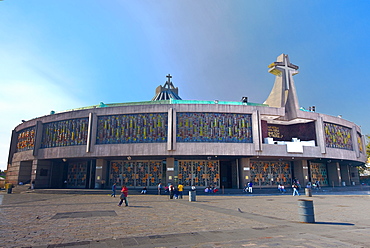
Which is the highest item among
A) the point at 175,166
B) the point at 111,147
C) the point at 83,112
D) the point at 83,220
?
the point at 83,112

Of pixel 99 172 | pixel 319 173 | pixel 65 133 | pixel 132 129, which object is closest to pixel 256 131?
pixel 132 129

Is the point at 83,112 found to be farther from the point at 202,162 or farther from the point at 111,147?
the point at 202,162

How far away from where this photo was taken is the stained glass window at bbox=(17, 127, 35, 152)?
39.4m

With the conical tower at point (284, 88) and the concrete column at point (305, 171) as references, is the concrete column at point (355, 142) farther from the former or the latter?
the conical tower at point (284, 88)

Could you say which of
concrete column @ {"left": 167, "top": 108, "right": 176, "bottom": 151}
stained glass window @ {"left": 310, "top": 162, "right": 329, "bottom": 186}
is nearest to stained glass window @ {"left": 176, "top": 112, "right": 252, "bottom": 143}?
concrete column @ {"left": 167, "top": 108, "right": 176, "bottom": 151}

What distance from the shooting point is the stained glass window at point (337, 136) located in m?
37.4

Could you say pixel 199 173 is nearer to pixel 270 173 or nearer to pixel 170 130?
pixel 170 130

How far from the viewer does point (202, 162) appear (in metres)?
35.6

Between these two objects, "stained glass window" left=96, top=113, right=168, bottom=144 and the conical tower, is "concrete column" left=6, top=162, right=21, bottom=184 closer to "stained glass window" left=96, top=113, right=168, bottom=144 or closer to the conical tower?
"stained glass window" left=96, top=113, right=168, bottom=144

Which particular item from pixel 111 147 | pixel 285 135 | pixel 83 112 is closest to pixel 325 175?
pixel 285 135

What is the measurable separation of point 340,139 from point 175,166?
85.7 ft

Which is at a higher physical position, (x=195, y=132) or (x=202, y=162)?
(x=195, y=132)

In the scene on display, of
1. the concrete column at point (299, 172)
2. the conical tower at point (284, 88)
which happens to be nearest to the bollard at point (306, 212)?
the conical tower at point (284, 88)

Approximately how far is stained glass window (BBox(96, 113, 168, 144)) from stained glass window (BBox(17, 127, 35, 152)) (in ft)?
44.8
